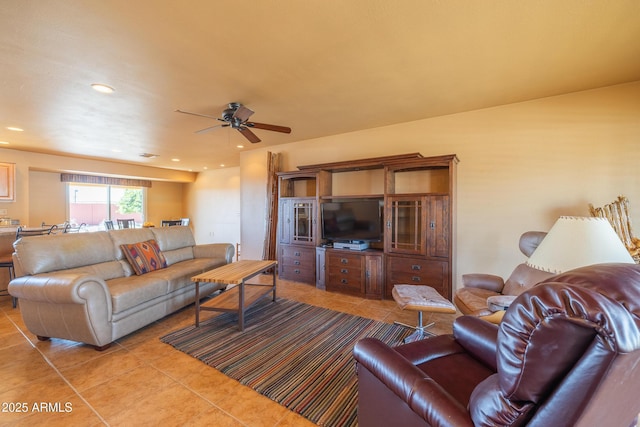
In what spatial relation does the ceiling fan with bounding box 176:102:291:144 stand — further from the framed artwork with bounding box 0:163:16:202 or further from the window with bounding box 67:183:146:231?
the window with bounding box 67:183:146:231

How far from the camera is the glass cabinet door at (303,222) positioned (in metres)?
4.39

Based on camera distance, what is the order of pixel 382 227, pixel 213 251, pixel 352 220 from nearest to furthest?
pixel 382 227 → pixel 352 220 → pixel 213 251

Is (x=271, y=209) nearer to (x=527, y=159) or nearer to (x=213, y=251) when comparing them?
(x=213, y=251)

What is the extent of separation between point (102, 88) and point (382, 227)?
12.3 ft

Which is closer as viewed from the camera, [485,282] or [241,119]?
[485,282]

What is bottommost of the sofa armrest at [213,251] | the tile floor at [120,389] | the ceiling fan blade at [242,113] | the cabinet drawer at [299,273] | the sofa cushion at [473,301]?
the tile floor at [120,389]

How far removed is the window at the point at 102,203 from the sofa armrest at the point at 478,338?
8.95m

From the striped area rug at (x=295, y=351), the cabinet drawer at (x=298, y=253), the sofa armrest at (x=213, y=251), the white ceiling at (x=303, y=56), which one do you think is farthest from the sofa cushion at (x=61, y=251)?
the cabinet drawer at (x=298, y=253)

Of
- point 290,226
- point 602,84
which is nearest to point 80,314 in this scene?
point 290,226

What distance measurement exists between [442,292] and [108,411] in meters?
3.35

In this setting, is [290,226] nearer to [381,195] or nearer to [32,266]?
[381,195]

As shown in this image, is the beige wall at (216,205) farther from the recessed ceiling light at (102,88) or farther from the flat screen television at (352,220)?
the recessed ceiling light at (102,88)

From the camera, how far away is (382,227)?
387 centimetres

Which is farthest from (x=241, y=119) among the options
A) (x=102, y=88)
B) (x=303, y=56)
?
(x=102, y=88)
